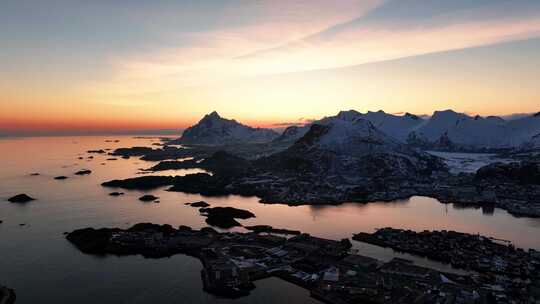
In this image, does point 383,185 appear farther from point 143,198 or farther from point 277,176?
point 143,198

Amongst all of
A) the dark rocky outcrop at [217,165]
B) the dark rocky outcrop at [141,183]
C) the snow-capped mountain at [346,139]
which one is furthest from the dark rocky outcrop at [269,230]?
the snow-capped mountain at [346,139]

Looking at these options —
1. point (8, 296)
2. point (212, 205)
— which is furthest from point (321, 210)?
point (8, 296)

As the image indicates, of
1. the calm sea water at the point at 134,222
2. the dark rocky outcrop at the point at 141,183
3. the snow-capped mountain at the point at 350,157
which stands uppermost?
the snow-capped mountain at the point at 350,157

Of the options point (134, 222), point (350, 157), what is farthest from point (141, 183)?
point (350, 157)

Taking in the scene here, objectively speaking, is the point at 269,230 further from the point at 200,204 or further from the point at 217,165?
the point at 217,165

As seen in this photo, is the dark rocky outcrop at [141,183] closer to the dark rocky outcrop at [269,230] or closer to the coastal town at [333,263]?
the coastal town at [333,263]
